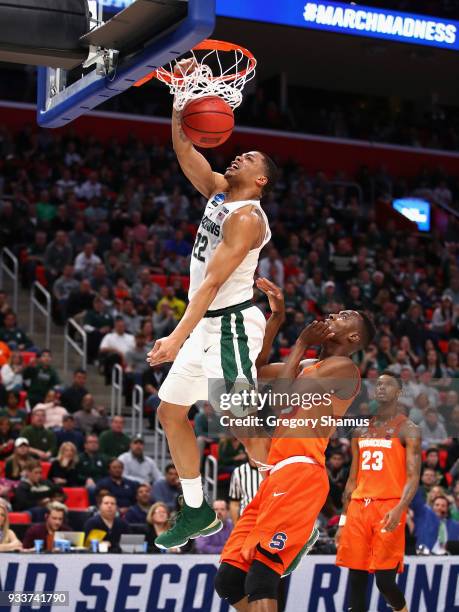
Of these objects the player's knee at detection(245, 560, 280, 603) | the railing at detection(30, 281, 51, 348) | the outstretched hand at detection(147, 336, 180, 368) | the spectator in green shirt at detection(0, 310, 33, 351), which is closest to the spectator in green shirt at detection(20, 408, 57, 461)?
the spectator in green shirt at detection(0, 310, 33, 351)

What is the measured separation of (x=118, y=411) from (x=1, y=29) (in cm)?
943

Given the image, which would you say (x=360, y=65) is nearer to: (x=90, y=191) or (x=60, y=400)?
(x=90, y=191)

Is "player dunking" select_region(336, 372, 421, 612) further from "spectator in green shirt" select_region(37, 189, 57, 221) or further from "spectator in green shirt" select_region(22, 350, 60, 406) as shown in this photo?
"spectator in green shirt" select_region(37, 189, 57, 221)

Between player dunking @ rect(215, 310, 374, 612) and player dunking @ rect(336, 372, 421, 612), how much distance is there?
2400 millimetres

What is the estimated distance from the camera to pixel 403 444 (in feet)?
32.3

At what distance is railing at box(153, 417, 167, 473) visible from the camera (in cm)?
1360

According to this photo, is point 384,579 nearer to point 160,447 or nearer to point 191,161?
point 191,161

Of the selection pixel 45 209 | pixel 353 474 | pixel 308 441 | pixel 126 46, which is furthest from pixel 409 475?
pixel 45 209

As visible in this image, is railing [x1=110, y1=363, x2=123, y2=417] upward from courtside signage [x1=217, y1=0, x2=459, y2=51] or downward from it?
downward

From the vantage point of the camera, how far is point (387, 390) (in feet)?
29.4

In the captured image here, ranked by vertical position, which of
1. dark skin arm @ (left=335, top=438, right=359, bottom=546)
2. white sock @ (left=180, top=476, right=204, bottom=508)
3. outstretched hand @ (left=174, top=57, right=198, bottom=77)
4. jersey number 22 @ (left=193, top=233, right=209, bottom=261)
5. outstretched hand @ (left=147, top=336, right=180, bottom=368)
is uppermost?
outstretched hand @ (left=174, top=57, right=198, bottom=77)

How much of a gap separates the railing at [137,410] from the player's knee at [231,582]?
716 centimetres

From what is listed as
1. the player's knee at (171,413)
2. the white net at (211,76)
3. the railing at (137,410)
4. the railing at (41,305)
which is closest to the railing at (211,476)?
the railing at (137,410)

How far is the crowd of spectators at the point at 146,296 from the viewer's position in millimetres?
12258
